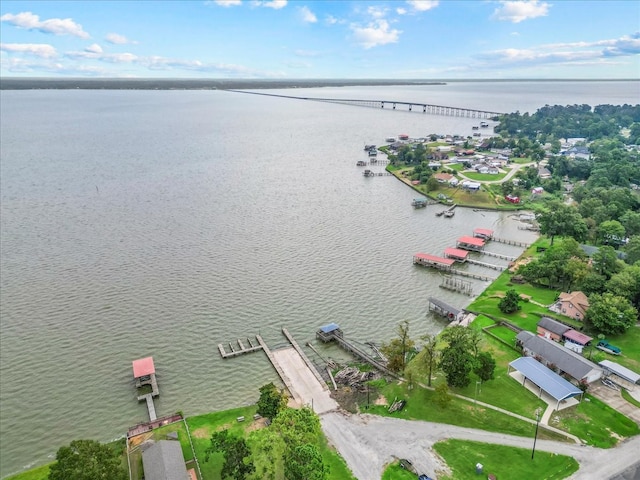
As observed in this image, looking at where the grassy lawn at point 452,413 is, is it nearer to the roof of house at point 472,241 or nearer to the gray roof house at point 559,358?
the gray roof house at point 559,358

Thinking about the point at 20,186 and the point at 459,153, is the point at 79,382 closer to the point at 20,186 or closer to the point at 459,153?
the point at 20,186

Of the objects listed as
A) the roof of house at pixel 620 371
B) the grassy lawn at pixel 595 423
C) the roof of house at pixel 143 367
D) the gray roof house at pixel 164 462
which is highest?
the roof of house at pixel 620 371

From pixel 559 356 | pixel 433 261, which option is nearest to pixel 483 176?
pixel 433 261

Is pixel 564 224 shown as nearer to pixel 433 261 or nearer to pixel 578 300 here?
pixel 433 261

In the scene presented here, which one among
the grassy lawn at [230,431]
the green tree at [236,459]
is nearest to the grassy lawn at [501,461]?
the grassy lawn at [230,431]

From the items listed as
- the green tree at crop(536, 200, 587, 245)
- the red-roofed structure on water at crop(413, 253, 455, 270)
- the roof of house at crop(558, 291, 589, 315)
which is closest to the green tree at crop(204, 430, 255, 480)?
the roof of house at crop(558, 291, 589, 315)

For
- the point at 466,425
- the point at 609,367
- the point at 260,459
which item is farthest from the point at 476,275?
the point at 260,459

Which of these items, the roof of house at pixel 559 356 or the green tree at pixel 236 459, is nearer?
the green tree at pixel 236 459
